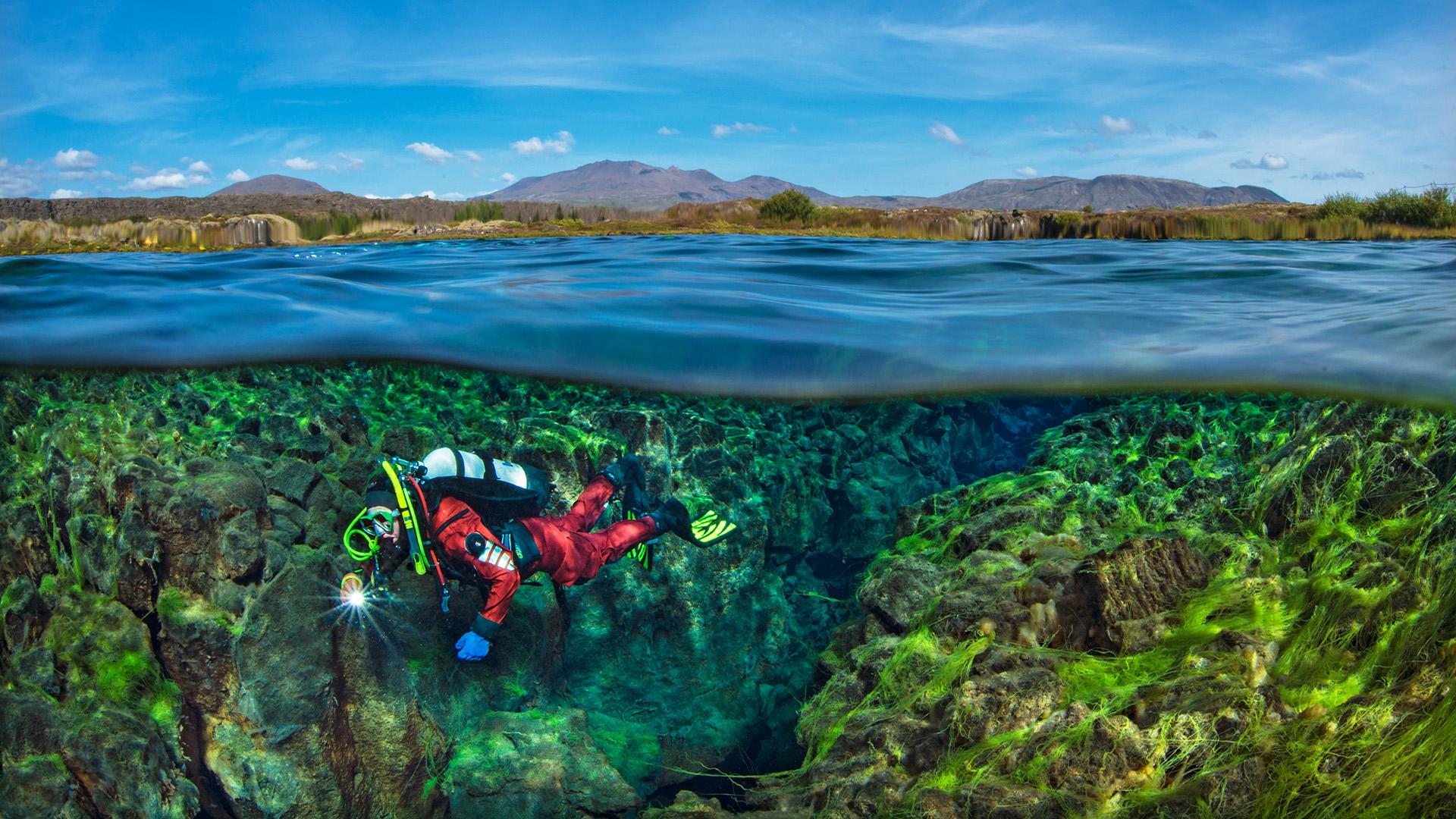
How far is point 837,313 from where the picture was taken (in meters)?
6.32

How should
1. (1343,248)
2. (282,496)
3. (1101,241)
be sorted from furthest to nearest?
(1101,241) < (1343,248) < (282,496)

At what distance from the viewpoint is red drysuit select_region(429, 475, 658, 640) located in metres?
4.23

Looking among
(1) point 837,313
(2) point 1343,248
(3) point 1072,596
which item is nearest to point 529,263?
(1) point 837,313

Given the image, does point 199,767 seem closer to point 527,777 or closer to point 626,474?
point 527,777

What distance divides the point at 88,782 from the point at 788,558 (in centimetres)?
435

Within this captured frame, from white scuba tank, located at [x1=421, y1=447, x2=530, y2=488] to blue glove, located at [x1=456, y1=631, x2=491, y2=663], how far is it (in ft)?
3.04

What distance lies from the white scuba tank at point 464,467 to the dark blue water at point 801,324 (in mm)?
1416

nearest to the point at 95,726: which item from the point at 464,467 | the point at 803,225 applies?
the point at 464,467

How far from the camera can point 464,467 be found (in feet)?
14.3

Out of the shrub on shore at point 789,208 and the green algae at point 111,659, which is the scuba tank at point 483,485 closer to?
the green algae at point 111,659

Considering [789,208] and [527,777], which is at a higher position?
[789,208]

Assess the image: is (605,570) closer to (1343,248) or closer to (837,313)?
(837,313)

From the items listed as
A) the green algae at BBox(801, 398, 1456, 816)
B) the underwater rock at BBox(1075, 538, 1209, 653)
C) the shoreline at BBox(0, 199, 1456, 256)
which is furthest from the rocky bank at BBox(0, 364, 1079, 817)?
the shoreline at BBox(0, 199, 1456, 256)

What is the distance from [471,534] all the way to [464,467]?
0.42 metres
